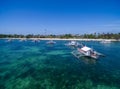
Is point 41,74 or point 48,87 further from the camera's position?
point 41,74

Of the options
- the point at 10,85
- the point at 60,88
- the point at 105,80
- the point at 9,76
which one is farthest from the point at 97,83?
the point at 9,76

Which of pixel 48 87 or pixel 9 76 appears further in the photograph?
pixel 9 76

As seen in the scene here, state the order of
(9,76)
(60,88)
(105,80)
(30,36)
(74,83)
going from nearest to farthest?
1. (60,88)
2. (74,83)
3. (105,80)
4. (9,76)
5. (30,36)

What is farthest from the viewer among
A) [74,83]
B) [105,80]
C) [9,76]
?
[9,76]

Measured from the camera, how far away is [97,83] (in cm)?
2467

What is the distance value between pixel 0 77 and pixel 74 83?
14600 millimetres

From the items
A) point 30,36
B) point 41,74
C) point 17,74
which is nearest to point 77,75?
point 41,74

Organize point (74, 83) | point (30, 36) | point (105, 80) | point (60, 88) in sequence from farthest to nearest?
point (30, 36)
point (105, 80)
point (74, 83)
point (60, 88)

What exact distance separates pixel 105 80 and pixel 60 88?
9.63 metres

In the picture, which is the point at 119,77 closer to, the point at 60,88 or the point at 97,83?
the point at 97,83

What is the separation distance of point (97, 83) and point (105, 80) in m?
2.64

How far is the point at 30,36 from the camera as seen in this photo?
7569 inches

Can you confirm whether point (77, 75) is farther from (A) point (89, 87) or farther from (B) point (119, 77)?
(B) point (119, 77)

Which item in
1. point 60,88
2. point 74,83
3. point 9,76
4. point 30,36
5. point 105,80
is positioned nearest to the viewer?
point 60,88
